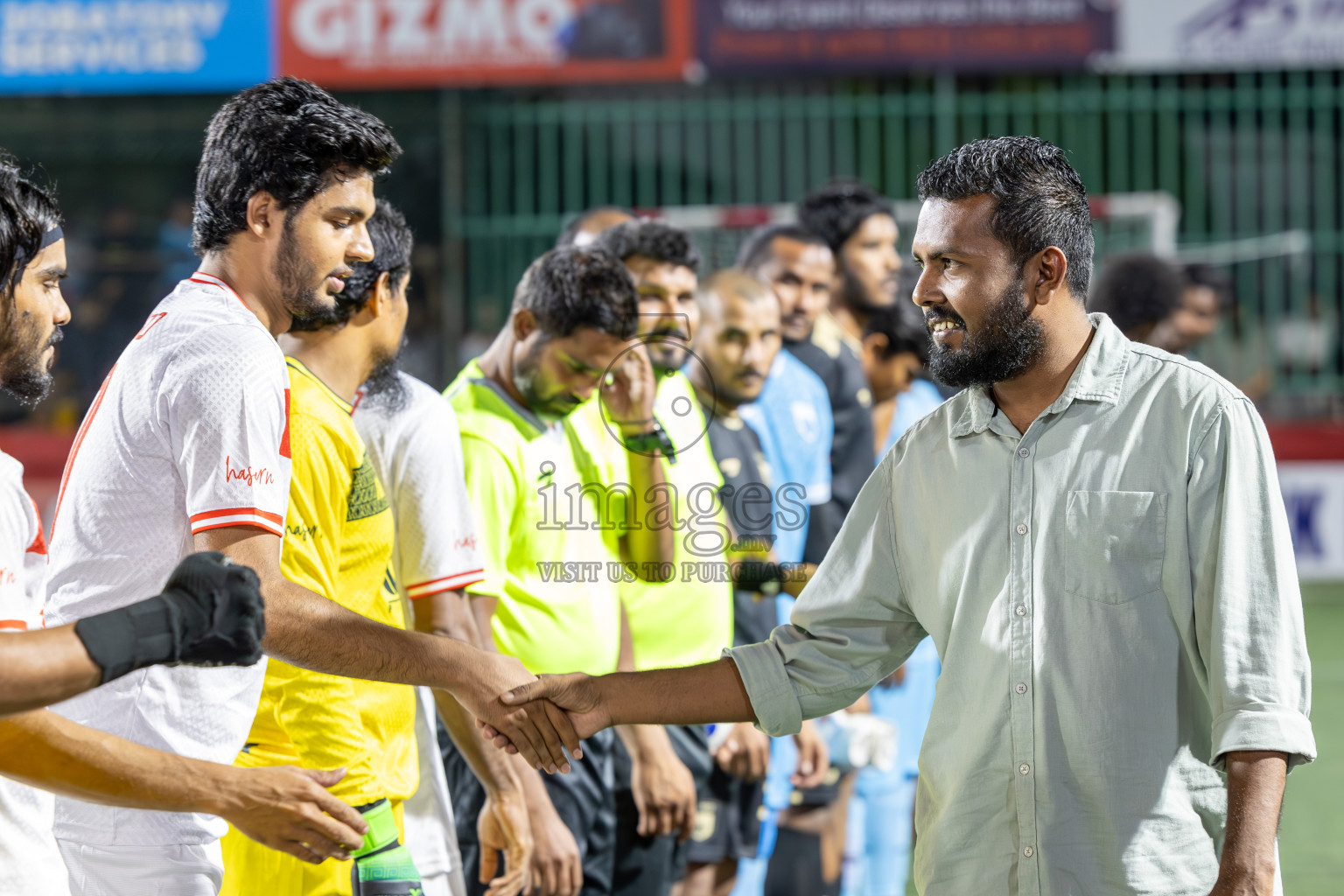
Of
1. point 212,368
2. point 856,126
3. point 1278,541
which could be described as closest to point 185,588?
point 212,368

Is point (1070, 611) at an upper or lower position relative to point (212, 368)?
lower

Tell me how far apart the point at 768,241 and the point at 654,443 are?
5.63ft

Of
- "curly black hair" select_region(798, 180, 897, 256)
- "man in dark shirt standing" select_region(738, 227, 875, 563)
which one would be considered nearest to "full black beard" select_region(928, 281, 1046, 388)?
"man in dark shirt standing" select_region(738, 227, 875, 563)

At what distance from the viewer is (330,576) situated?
2680 mm

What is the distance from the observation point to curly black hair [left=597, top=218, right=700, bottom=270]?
417cm

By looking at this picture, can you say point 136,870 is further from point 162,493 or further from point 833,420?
point 833,420

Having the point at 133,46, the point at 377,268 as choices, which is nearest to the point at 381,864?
the point at 377,268

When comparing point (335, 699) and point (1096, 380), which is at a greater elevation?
point (1096, 380)

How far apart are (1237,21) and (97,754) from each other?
11009 millimetres

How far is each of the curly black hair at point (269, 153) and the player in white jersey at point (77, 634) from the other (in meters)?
0.30

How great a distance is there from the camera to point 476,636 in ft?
10.2

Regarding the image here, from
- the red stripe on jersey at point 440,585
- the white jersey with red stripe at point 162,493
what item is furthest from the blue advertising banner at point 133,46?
the white jersey with red stripe at point 162,493

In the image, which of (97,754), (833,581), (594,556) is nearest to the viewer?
(97,754)

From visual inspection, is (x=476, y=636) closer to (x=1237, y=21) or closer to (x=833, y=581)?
(x=833, y=581)
